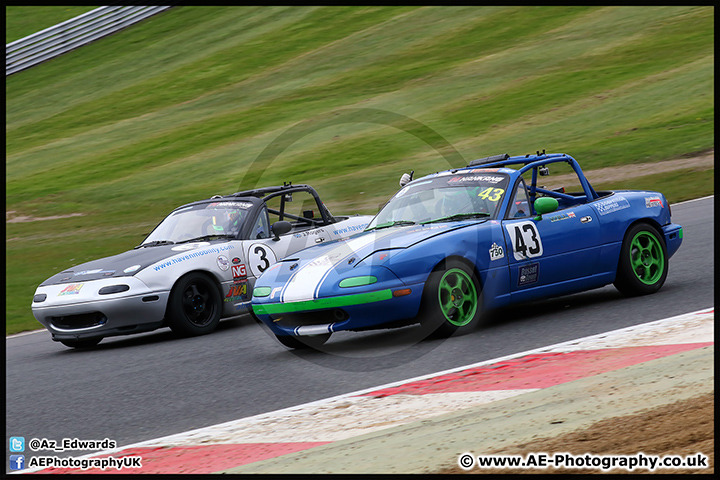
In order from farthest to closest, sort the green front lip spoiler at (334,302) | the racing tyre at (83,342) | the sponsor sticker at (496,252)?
→ the racing tyre at (83,342)
the sponsor sticker at (496,252)
the green front lip spoiler at (334,302)

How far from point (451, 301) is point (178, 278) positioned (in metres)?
3.01

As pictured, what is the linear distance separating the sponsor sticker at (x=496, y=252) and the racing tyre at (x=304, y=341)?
1558 millimetres

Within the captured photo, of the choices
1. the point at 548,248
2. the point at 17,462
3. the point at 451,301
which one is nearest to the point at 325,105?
the point at 548,248

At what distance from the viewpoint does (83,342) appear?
8.79 meters

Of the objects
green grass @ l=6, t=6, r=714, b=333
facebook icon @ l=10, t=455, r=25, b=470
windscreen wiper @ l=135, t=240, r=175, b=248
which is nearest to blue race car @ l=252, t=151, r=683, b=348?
windscreen wiper @ l=135, t=240, r=175, b=248

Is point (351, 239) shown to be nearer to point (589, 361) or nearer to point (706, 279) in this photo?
point (589, 361)

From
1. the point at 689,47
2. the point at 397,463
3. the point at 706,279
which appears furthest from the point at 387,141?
the point at 397,463

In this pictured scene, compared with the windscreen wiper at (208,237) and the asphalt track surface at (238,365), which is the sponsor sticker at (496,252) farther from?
the windscreen wiper at (208,237)

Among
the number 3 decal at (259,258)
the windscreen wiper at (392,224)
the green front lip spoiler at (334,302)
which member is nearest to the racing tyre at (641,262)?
the windscreen wiper at (392,224)

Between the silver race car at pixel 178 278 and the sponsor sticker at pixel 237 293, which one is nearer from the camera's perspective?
the silver race car at pixel 178 278

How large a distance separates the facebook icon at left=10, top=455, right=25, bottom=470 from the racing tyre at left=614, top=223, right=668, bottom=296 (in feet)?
17.4

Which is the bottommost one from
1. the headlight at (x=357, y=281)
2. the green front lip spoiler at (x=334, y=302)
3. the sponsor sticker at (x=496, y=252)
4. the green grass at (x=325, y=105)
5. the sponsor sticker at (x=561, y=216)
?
the green front lip spoiler at (x=334, y=302)

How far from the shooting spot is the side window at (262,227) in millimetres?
9375

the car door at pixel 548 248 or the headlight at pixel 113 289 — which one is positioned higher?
the car door at pixel 548 248
